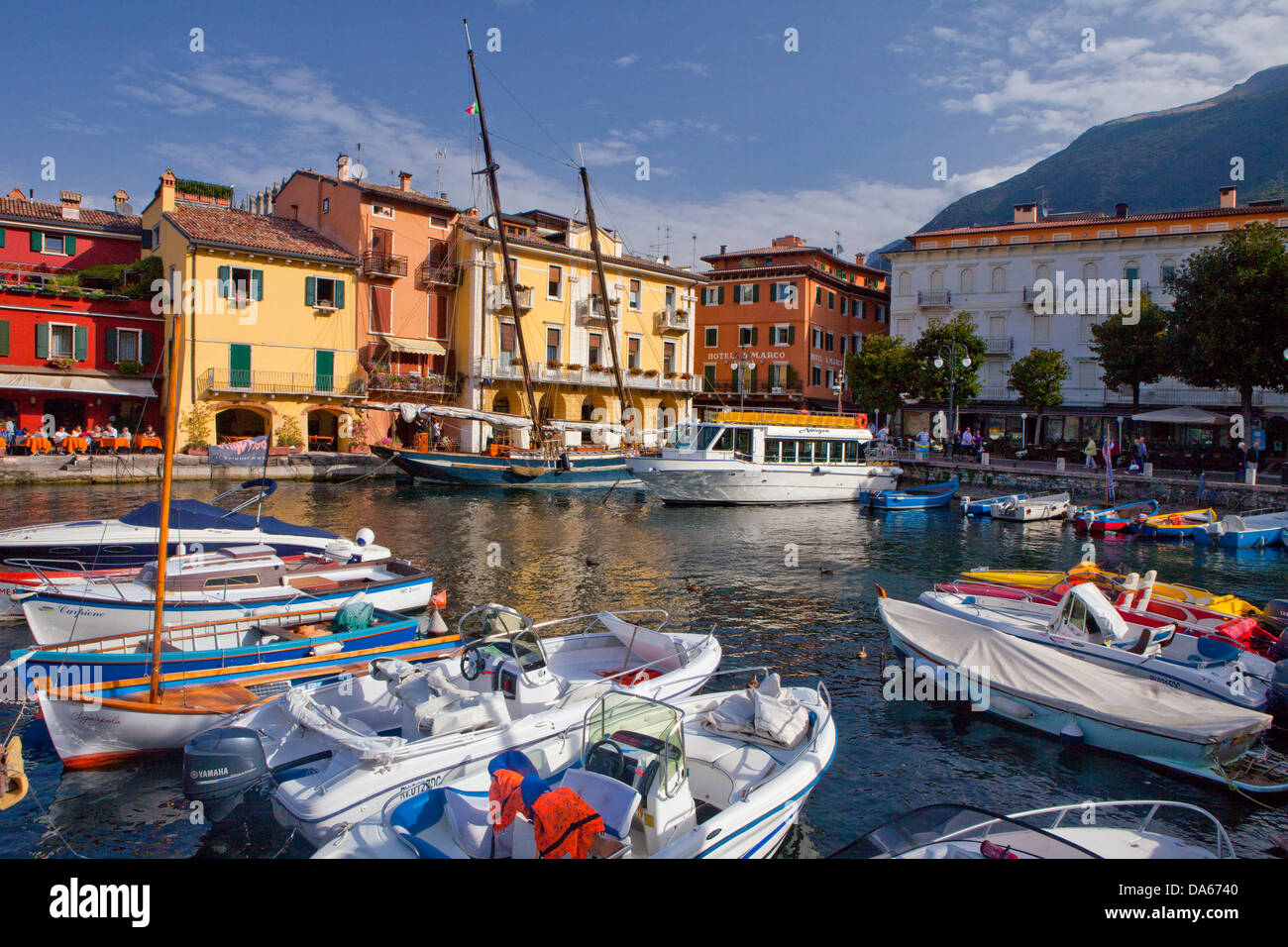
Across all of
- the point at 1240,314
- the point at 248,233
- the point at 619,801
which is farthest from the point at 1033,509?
the point at 248,233

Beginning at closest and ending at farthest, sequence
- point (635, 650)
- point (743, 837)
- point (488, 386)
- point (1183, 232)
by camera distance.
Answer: point (743, 837) → point (635, 650) → point (488, 386) → point (1183, 232)

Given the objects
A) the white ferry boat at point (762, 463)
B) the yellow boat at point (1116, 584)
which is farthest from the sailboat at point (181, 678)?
the white ferry boat at point (762, 463)

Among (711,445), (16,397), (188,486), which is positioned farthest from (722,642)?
(16,397)

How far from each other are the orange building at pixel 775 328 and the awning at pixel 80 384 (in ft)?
109

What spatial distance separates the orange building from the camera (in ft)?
187

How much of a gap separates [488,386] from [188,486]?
1645cm

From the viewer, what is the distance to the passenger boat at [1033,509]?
31.0m

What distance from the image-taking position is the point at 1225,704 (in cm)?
966

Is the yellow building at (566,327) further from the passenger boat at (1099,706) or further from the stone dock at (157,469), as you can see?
the passenger boat at (1099,706)

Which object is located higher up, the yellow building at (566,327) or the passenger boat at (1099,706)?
the yellow building at (566,327)

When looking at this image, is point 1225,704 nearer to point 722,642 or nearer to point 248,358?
point 722,642

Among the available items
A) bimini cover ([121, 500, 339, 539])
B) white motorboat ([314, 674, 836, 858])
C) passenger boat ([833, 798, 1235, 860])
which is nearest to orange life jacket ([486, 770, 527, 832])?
white motorboat ([314, 674, 836, 858])

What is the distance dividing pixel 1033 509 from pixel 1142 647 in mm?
21050

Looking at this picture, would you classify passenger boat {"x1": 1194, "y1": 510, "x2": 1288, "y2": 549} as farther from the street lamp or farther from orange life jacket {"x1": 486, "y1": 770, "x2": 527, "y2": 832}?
orange life jacket {"x1": 486, "y1": 770, "x2": 527, "y2": 832}
